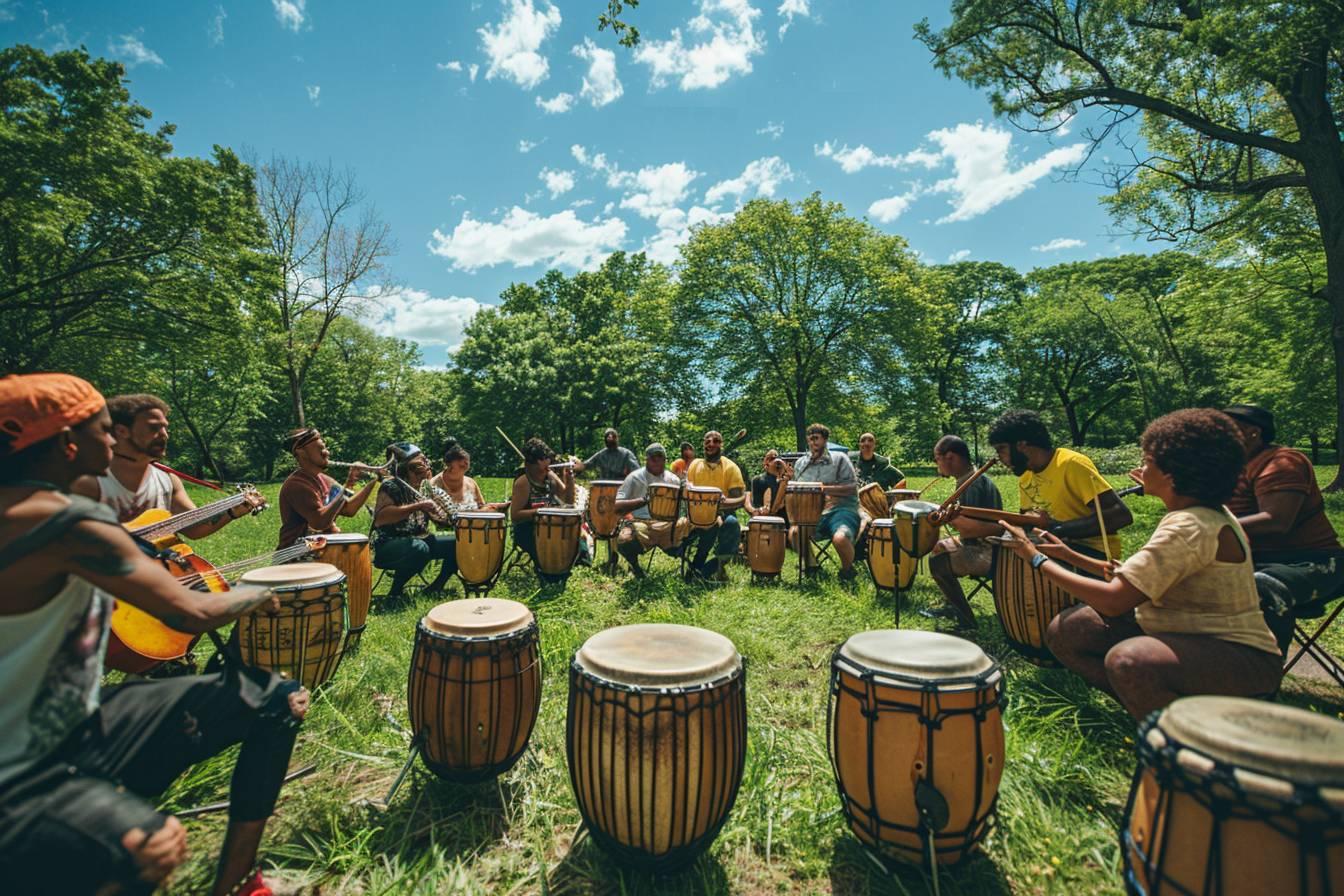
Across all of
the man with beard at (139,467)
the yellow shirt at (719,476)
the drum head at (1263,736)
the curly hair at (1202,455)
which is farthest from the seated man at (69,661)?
the yellow shirt at (719,476)

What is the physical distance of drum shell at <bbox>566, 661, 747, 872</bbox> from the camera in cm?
207

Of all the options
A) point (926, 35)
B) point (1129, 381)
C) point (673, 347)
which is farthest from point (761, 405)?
point (1129, 381)

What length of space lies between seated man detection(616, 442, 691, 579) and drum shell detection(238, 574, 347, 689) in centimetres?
365

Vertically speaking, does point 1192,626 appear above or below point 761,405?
below

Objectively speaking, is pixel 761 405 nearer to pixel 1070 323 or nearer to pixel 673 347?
pixel 673 347

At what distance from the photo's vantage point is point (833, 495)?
274 inches

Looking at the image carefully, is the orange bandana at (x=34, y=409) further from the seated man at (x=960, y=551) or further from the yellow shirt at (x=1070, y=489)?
the seated man at (x=960, y=551)

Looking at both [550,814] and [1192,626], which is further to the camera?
[550,814]

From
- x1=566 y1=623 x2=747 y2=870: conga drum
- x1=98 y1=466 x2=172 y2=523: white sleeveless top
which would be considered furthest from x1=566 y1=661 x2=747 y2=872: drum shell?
x1=98 y1=466 x2=172 y2=523: white sleeveless top

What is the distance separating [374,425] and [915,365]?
30.5 meters

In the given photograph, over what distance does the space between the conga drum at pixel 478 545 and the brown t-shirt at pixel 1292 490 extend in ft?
17.7

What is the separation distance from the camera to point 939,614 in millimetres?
5367

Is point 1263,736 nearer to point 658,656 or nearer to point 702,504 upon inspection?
point 658,656

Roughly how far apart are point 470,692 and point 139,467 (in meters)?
2.86
